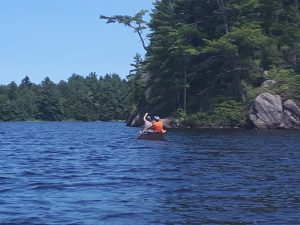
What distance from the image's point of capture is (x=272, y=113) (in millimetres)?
58938

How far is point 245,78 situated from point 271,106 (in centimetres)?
1024

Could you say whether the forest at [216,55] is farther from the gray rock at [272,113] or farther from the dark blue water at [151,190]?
the dark blue water at [151,190]

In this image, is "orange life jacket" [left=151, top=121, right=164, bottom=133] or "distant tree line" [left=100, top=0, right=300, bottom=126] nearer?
"orange life jacket" [left=151, top=121, right=164, bottom=133]

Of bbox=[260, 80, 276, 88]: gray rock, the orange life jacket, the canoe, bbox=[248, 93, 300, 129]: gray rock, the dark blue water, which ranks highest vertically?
bbox=[260, 80, 276, 88]: gray rock

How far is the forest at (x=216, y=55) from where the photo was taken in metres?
64.4

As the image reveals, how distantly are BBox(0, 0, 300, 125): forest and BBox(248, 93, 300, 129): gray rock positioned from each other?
2252mm

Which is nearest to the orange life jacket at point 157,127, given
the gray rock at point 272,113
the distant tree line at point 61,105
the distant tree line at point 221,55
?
the gray rock at point 272,113

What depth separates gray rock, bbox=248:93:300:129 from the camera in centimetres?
5891

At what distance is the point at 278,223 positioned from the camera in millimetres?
11141

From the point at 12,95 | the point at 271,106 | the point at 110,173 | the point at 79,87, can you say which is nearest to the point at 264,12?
the point at 271,106

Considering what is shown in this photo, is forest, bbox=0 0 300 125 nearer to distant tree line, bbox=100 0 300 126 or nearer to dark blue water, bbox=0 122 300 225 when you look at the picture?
distant tree line, bbox=100 0 300 126

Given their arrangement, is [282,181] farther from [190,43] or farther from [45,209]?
[190,43]

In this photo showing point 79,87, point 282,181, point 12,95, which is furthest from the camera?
point 79,87

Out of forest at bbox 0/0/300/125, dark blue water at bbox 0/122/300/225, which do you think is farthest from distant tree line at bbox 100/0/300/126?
dark blue water at bbox 0/122/300/225
